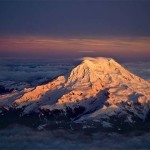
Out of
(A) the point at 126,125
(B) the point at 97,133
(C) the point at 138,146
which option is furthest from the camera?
(A) the point at 126,125

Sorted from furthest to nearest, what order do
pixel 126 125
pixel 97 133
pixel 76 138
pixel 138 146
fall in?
pixel 126 125
pixel 97 133
pixel 76 138
pixel 138 146

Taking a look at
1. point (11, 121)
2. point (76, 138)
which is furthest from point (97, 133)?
point (11, 121)

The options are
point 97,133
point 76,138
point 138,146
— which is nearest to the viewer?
point 138,146

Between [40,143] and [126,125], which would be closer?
[40,143]

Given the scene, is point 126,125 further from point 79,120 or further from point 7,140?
point 7,140

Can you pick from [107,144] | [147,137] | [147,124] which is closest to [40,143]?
[107,144]

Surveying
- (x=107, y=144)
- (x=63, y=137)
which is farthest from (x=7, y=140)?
(x=107, y=144)

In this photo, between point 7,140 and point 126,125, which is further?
point 126,125

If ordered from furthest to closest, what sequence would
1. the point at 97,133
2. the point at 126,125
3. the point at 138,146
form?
the point at 126,125, the point at 97,133, the point at 138,146

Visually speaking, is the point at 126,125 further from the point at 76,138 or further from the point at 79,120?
the point at 76,138
